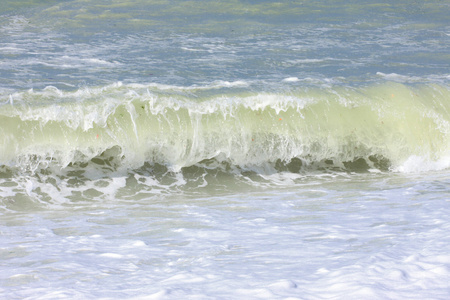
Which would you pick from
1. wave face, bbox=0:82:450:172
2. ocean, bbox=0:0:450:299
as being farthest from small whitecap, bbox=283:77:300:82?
wave face, bbox=0:82:450:172

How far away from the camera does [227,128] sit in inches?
242

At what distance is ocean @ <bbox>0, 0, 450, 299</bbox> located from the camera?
262cm

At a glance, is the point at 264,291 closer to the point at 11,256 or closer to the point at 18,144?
the point at 11,256

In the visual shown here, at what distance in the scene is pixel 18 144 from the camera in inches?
220

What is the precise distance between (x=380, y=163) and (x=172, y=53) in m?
4.39

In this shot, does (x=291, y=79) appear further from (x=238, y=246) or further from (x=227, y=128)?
(x=238, y=246)

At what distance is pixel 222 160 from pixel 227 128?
1.28 feet

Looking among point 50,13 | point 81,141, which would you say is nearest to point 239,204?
point 81,141

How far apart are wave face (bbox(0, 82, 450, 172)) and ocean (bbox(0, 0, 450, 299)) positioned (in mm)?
20

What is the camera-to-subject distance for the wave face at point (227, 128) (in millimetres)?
5746

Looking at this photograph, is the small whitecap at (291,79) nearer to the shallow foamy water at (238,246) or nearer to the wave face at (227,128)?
the wave face at (227,128)

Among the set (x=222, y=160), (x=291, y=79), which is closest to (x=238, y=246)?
(x=222, y=160)

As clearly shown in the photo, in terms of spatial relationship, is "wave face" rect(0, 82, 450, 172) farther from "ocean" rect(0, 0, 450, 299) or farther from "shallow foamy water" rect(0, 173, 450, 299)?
"shallow foamy water" rect(0, 173, 450, 299)

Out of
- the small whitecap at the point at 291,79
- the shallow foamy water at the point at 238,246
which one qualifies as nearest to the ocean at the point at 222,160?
the shallow foamy water at the point at 238,246
